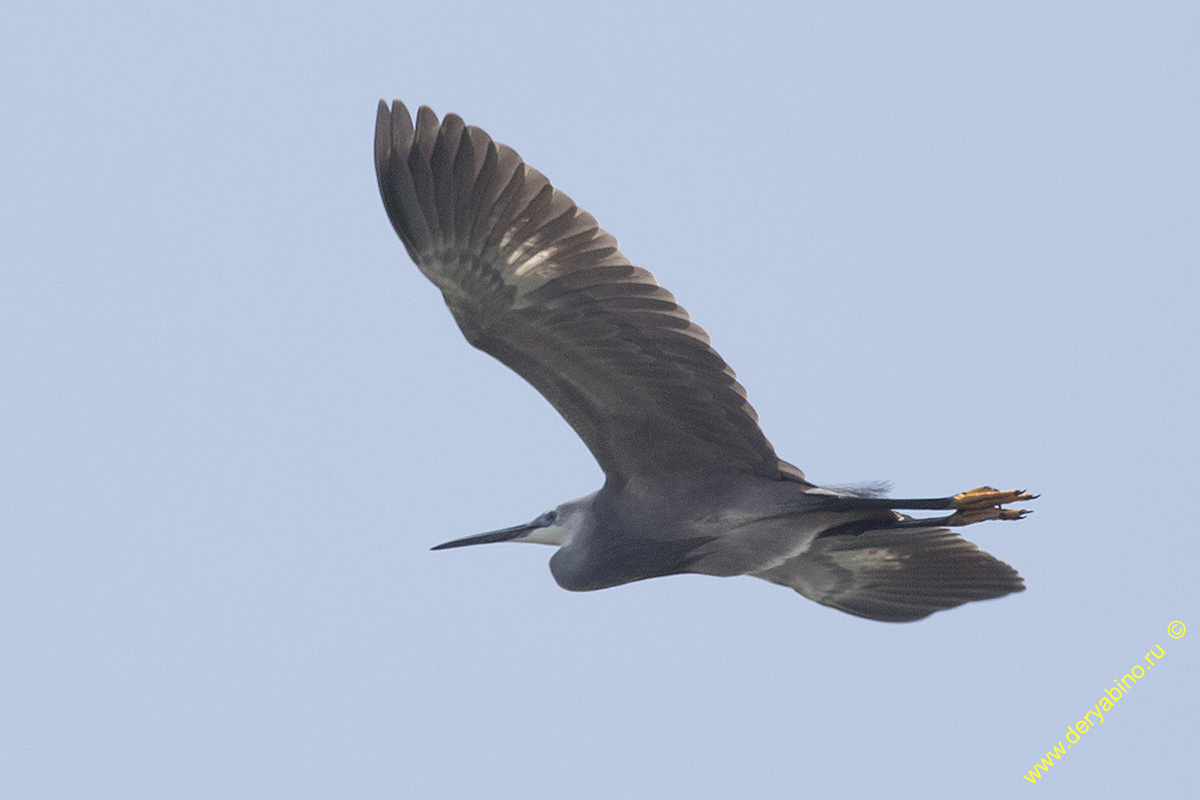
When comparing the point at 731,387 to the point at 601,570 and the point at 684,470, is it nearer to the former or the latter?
the point at 684,470

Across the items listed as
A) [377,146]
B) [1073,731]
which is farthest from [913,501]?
[377,146]

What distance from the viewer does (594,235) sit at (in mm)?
8352

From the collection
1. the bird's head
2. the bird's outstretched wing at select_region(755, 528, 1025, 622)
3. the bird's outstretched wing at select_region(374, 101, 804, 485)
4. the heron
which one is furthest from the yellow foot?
the bird's head

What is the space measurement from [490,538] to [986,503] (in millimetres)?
2838

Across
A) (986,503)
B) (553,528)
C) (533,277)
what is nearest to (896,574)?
(986,503)

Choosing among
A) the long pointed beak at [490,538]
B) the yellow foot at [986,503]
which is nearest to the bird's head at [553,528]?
the long pointed beak at [490,538]

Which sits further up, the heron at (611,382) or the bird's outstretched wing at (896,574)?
the heron at (611,382)

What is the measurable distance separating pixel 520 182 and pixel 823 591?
3.37 m

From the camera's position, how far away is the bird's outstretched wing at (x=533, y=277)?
828 centimetres

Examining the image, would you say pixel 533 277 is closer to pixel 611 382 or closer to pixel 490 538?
pixel 611 382

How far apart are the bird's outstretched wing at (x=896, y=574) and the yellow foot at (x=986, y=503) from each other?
26.7 inches

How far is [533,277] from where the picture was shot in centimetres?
834

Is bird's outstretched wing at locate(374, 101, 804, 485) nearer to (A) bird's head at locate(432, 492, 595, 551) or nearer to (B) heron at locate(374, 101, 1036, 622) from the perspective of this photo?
(B) heron at locate(374, 101, 1036, 622)

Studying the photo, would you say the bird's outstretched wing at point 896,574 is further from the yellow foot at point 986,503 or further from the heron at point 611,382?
the yellow foot at point 986,503
